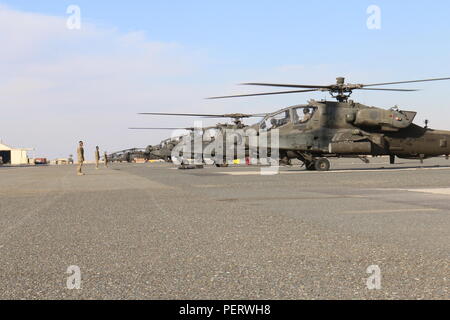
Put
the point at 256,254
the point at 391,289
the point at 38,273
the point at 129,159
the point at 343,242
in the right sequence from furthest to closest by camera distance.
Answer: the point at 129,159, the point at 343,242, the point at 256,254, the point at 38,273, the point at 391,289

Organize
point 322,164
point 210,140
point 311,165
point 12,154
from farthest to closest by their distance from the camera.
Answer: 1. point 12,154
2. point 210,140
3. point 311,165
4. point 322,164

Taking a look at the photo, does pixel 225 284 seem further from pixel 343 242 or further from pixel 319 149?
pixel 319 149

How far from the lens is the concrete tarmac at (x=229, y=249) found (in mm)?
3951

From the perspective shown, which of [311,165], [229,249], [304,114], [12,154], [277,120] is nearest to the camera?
[229,249]

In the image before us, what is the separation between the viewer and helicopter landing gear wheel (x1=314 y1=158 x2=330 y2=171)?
83.9 ft

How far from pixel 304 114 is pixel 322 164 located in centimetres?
270

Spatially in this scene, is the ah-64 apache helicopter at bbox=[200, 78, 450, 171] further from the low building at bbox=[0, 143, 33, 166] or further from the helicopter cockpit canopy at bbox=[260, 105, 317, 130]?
the low building at bbox=[0, 143, 33, 166]

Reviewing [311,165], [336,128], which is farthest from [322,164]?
[336,128]

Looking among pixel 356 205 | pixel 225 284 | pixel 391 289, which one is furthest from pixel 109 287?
pixel 356 205

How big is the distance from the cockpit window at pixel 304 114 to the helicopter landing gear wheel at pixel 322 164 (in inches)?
A: 87.8

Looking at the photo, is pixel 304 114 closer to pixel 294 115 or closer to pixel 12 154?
pixel 294 115

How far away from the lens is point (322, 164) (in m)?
25.6

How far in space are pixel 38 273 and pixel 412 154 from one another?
24.8 meters

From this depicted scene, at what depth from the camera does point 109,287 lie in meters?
4.03
